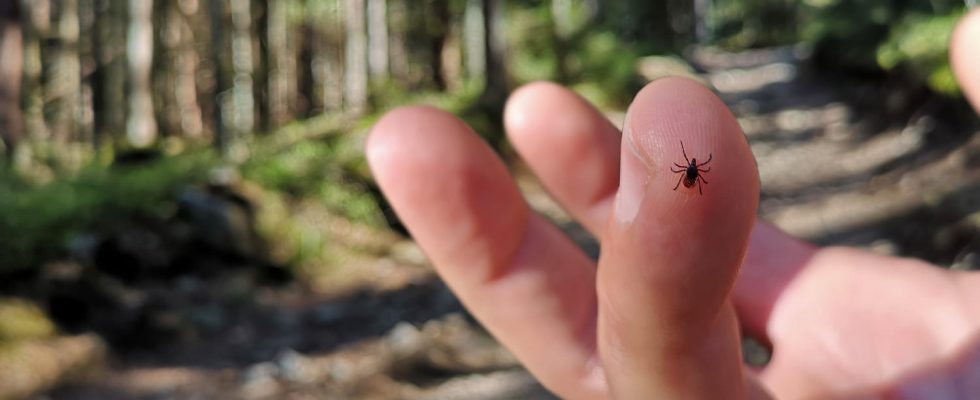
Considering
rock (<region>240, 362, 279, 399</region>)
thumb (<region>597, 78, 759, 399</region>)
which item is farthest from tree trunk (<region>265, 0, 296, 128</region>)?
thumb (<region>597, 78, 759, 399</region>)

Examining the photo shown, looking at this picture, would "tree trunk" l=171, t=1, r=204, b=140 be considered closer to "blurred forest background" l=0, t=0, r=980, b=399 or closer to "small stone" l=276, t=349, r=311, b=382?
"blurred forest background" l=0, t=0, r=980, b=399

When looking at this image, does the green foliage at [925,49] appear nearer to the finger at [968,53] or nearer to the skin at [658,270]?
the finger at [968,53]

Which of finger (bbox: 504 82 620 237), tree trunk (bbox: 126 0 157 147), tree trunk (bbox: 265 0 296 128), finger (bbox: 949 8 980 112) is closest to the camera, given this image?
finger (bbox: 504 82 620 237)

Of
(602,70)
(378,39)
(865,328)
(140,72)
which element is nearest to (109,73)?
(378,39)

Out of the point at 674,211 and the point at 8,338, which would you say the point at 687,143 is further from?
the point at 8,338

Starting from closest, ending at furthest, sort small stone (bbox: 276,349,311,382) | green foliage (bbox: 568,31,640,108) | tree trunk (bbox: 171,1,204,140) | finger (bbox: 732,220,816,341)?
finger (bbox: 732,220,816,341)
small stone (bbox: 276,349,311,382)
green foliage (bbox: 568,31,640,108)
tree trunk (bbox: 171,1,204,140)

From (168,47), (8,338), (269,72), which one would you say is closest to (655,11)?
(269,72)

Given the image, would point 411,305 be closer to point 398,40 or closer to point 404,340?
point 404,340
